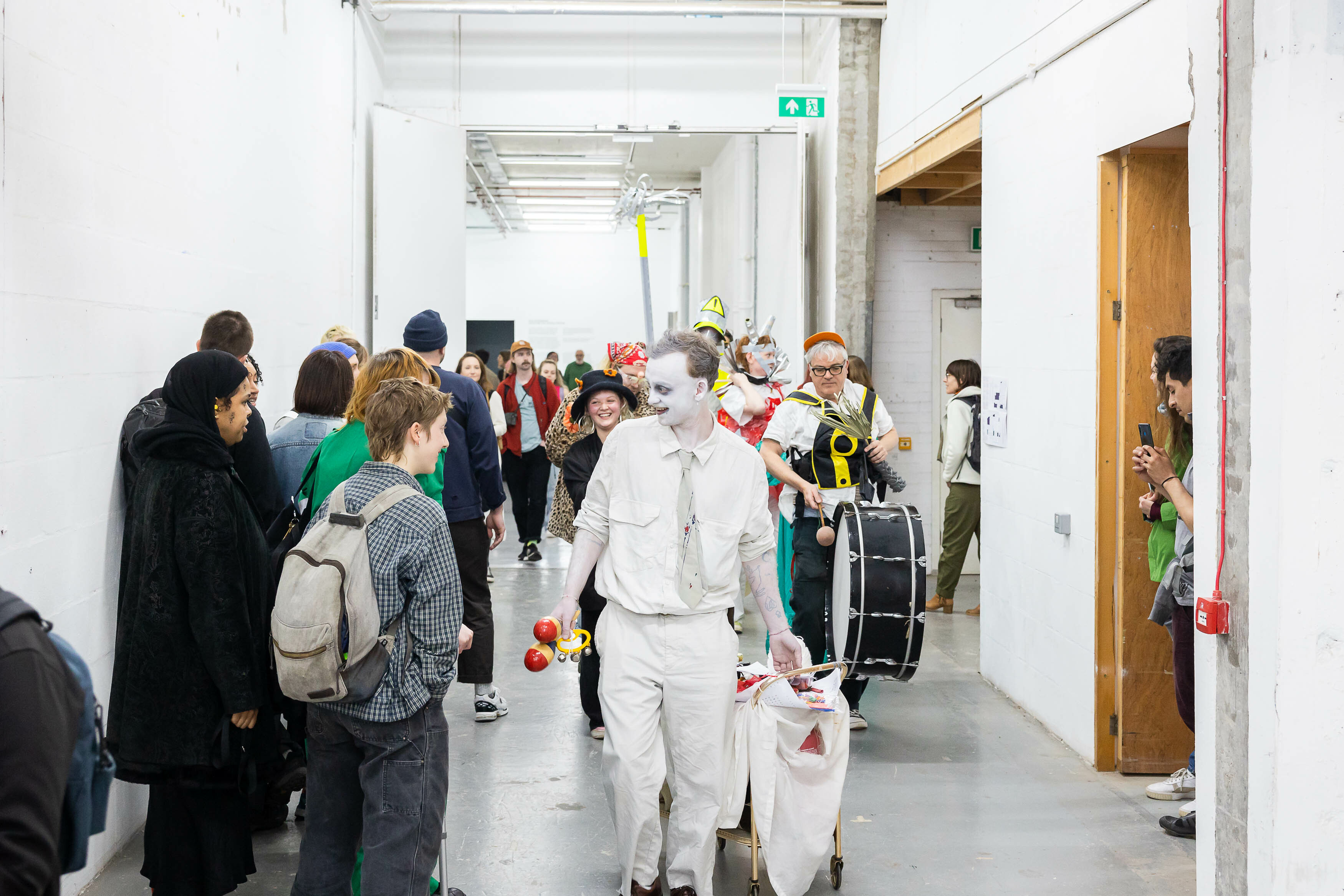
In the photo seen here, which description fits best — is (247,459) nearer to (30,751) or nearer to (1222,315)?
(30,751)

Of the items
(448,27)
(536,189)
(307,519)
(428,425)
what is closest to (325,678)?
(428,425)

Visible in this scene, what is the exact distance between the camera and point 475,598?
176 inches

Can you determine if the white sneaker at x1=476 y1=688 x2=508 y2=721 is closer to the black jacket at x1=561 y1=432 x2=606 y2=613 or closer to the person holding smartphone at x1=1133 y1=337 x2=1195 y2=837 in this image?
the black jacket at x1=561 y1=432 x2=606 y2=613

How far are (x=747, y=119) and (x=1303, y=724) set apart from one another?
7.02 metres

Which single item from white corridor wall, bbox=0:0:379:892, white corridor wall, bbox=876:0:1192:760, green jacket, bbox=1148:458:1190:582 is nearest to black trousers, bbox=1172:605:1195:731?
green jacket, bbox=1148:458:1190:582

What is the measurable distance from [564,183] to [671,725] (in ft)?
41.4

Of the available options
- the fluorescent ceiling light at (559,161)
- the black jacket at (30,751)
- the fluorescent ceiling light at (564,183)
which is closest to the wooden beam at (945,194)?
the fluorescent ceiling light at (559,161)

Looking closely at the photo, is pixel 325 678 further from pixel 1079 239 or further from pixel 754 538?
pixel 1079 239

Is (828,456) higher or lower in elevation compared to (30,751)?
higher

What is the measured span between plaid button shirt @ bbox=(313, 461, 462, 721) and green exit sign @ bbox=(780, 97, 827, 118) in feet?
17.5

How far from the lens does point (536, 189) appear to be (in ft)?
50.1

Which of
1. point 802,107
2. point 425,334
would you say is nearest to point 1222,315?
point 425,334

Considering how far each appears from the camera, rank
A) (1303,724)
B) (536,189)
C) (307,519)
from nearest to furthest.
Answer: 1. (1303,724)
2. (307,519)
3. (536,189)

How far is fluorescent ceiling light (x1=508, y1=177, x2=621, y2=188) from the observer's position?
14570mm
